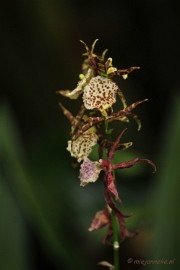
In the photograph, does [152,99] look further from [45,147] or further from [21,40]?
[45,147]

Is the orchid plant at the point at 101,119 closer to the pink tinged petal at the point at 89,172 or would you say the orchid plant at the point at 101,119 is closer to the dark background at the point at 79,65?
the pink tinged petal at the point at 89,172

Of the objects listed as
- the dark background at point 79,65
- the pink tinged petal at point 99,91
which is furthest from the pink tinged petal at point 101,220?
the dark background at point 79,65

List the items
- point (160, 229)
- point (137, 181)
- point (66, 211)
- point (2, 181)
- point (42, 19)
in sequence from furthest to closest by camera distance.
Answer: point (42, 19) → point (137, 181) → point (66, 211) → point (2, 181) → point (160, 229)

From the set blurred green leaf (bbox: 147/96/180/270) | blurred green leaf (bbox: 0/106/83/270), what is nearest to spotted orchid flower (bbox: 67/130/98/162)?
blurred green leaf (bbox: 147/96/180/270)

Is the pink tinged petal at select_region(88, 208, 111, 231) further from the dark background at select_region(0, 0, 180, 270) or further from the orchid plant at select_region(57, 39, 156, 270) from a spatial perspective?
the dark background at select_region(0, 0, 180, 270)

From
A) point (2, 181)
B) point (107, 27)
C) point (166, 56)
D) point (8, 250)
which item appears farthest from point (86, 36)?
point (8, 250)

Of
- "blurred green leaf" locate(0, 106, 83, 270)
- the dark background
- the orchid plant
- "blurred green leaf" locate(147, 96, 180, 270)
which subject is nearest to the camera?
the orchid plant
